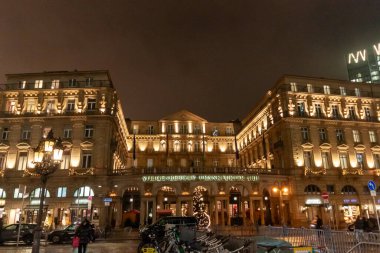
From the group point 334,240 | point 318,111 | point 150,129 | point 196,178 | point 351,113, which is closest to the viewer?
point 334,240

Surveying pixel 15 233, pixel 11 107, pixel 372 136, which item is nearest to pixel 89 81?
pixel 11 107

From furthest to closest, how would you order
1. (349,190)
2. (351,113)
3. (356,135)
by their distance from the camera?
(351,113)
(356,135)
(349,190)

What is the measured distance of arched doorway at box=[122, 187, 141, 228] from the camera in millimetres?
46156

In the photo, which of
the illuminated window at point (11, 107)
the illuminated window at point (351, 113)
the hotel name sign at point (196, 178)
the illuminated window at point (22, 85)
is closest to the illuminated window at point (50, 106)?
the illuminated window at point (22, 85)

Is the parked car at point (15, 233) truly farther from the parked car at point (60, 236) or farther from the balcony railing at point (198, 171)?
the balcony railing at point (198, 171)

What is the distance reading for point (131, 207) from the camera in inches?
2040

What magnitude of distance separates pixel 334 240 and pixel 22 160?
4358 centimetres

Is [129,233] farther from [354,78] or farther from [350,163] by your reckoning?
[354,78]

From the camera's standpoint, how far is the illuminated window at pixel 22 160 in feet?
147

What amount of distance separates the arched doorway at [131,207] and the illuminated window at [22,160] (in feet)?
47.3

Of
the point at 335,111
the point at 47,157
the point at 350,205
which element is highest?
the point at 335,111

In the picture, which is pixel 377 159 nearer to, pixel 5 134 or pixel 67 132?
pixel 67 132

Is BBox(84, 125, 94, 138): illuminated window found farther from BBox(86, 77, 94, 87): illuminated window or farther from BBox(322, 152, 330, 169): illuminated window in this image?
BBox(322, 152, 330, 169): illuminated window

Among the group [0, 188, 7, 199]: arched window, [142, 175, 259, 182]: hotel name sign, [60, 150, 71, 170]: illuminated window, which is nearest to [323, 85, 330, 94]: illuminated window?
[142, 175, 259, 182]: hotel name sign
